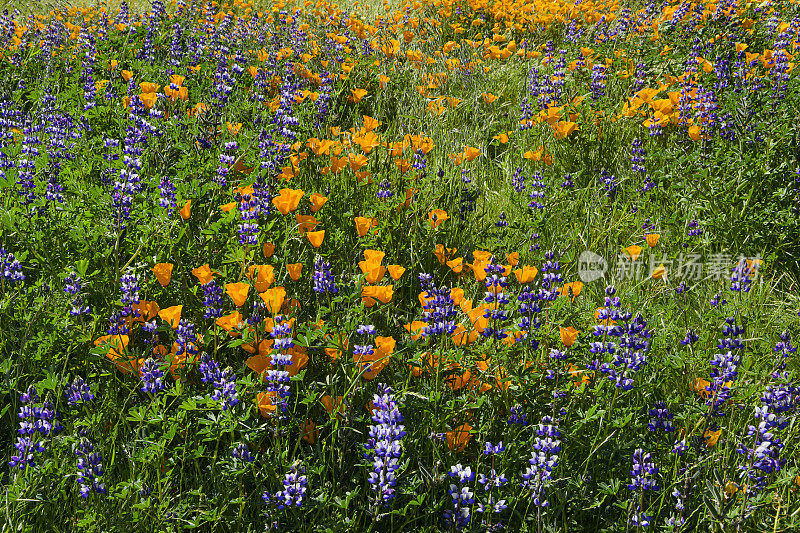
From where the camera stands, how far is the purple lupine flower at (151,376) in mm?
1871

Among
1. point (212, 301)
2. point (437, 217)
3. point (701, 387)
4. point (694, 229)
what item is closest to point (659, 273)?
point (694, 229)

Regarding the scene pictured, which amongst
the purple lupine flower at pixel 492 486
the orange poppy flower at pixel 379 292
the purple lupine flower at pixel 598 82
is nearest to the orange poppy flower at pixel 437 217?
the orange poppy flower at pixel 379 292

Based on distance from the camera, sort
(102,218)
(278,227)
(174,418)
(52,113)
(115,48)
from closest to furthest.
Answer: (174,418), (102,218), (278,227), (52,113), (115,48)

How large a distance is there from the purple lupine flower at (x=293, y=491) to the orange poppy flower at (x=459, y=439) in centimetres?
46

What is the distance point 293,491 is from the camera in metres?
1.66

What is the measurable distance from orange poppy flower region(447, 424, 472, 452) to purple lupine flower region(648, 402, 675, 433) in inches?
22.3

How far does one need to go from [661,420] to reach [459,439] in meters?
0.65

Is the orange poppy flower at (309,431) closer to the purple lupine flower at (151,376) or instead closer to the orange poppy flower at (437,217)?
the purple lupine flower at (151,376)

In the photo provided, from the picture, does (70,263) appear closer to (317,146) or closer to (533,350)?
(317,146)

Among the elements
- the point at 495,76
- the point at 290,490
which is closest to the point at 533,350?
the point at 290,490

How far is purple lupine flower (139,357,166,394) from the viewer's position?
6.14 ft

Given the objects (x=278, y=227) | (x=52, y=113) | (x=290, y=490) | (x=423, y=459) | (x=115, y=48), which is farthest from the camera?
(x=115, y=48)

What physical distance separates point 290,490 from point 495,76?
4.47 m

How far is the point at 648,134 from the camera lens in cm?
398
